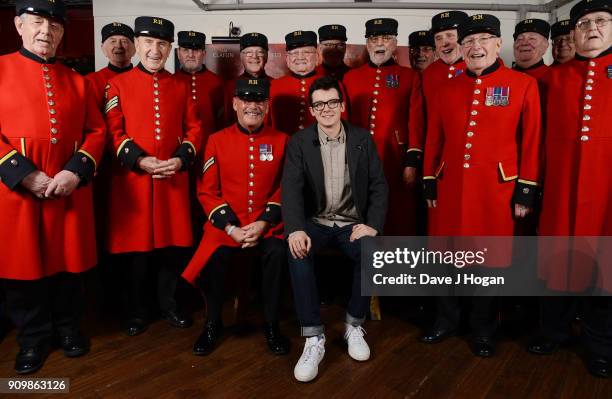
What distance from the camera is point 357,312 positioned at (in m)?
2.40

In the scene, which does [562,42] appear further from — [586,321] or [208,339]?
[208,339]

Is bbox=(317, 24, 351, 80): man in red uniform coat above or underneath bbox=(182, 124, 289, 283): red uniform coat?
above

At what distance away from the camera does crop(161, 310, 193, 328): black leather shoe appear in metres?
2.71

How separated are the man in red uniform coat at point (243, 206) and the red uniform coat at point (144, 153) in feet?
0.73

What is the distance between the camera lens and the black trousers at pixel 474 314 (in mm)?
Answer: 2420

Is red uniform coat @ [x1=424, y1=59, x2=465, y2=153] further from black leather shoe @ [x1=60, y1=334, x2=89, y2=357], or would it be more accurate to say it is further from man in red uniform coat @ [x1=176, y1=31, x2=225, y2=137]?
black leather shoe @ [x1=60, y1=334, x2=89, y2=357]

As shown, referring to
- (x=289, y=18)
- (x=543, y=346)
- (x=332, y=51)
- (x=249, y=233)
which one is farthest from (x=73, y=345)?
(x=289, y=18)

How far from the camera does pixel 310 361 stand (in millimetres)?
2154

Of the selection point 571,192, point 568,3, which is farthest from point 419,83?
point 568,3

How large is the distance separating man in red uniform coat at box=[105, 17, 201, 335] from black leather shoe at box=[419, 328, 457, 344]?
1506 mm

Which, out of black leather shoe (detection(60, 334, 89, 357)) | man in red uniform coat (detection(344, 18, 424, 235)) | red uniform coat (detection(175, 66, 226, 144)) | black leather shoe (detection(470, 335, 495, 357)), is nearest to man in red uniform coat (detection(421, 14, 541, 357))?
black leather shoe (detection(470, 335, 495, 357))

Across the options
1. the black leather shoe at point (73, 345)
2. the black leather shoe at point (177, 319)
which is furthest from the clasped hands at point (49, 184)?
the black leather shoe at point (177, 319)

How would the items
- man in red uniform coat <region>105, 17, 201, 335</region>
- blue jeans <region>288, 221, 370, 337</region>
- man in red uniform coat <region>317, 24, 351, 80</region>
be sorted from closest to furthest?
blue jeans <region>288, 221, 370, 337</region> → man in red uniform coat <region>105, 17, 201, 335</region> → man in red uniform coat <region>317, 24, 351, 80</region>

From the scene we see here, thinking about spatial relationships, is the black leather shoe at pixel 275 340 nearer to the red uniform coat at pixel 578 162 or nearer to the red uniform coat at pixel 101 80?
the red uniform coat at pixel 578 162
